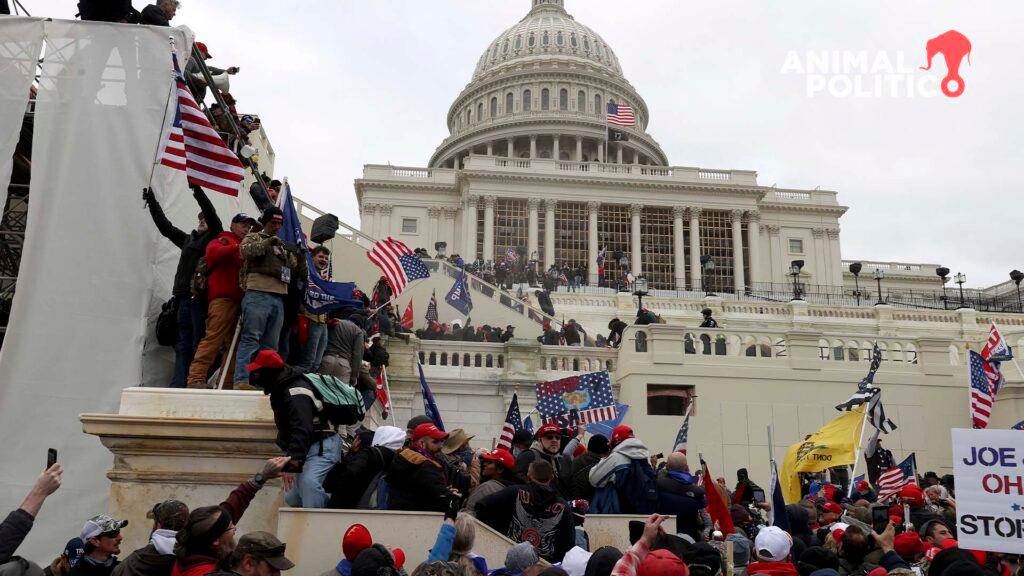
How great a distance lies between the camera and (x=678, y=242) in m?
60.0

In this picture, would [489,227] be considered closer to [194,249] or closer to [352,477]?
[194,249]

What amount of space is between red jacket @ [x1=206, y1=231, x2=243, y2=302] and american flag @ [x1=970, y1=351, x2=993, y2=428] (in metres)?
13.5

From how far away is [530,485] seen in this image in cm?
617

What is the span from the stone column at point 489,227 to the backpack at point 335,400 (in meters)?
51.8

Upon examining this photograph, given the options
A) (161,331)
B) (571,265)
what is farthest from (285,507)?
(571,265)

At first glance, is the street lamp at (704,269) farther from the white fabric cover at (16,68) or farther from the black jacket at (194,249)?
the black jacket at (194,249)

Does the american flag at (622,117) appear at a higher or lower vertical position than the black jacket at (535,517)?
higher

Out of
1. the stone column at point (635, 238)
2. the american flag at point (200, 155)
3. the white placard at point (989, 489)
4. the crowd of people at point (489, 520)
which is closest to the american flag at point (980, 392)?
the crowd of people at point (489, 520)

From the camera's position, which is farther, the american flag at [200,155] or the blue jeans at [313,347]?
the american flag at [200,155]

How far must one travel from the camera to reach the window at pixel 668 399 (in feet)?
60.1

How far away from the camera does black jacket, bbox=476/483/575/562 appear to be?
19.7 feet

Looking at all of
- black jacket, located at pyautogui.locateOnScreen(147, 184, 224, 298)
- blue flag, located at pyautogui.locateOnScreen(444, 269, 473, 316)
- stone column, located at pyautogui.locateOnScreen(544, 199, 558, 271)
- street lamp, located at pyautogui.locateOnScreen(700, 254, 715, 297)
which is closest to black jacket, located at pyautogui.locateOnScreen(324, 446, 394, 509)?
black jacket, located at pyautogui.locateOnScreen(147, 184, 224, 298)

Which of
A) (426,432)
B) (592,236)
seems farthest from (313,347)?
(592,236)

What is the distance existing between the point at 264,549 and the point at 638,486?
3.57m
